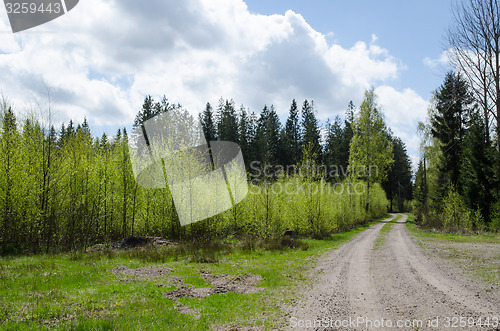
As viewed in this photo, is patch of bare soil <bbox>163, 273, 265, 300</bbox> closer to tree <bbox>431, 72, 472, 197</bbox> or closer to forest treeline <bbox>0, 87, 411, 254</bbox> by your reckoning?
forest treeline <bbox>0, 87, 411, 254</bbox>

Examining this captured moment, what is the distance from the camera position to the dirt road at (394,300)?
18.7ft

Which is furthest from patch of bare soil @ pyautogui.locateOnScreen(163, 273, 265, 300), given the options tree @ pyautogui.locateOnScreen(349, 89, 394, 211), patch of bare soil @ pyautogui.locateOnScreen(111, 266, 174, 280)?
tree @ pyautogui.locateOnScreen(349, 89, 394, 211)

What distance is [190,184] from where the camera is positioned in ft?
65.4

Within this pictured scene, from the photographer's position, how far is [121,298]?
7430 mm

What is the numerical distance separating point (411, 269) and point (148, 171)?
54.6 feet

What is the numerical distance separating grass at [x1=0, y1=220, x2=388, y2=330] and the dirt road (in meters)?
0.80

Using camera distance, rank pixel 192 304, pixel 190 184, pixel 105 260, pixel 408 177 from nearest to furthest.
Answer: pixel 192 304
pixel 105 260
pixel 190 184
pixel 408 177

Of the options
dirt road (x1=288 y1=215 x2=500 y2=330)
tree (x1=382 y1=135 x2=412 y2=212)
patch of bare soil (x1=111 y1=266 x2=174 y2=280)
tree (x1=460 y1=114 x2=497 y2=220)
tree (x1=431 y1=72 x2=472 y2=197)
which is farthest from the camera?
tree (x1=382 y1=135 x2=412 y2=212)

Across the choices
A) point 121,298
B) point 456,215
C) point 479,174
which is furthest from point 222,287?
point 479,174

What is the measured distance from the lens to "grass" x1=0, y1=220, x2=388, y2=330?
19.2 ft

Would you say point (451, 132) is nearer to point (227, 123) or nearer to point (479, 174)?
point (479, 174)

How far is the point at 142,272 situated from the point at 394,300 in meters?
8.13

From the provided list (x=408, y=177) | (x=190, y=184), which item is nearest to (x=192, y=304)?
(x=190, y=184)

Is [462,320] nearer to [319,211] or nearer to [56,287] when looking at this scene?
[56,287]
